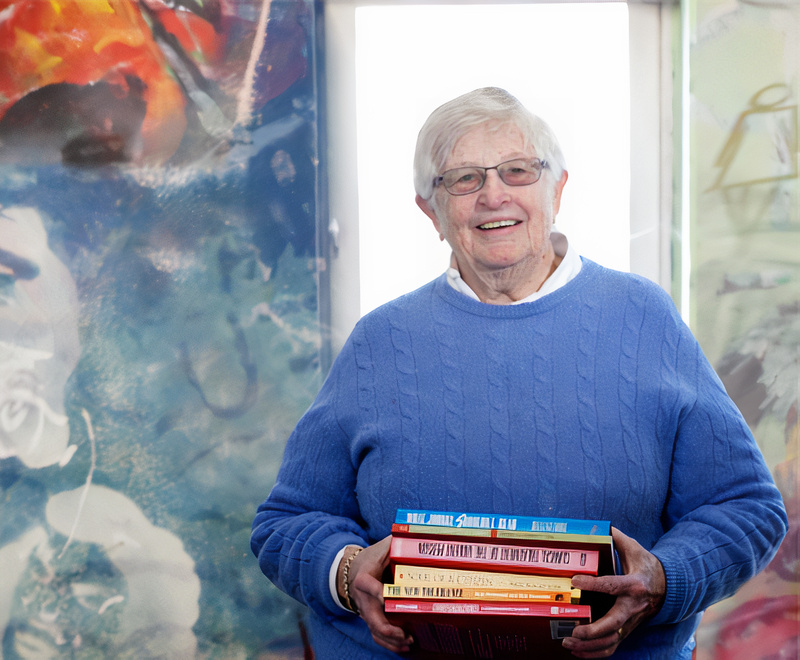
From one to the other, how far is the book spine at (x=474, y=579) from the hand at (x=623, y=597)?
0.03m

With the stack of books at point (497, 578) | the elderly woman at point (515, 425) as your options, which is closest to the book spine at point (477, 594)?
the stack of books at point (497, 578)

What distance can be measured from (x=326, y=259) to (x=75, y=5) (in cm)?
99

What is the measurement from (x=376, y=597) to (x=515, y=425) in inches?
14.8

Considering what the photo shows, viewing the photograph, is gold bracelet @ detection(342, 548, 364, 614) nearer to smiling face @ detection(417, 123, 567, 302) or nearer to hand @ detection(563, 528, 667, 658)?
hand @ detection(563, 528, 667, 658)

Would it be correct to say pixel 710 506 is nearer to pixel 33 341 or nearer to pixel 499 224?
pixel 499 224

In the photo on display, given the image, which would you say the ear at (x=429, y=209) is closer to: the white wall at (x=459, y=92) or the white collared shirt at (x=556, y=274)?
the white collared shirt at (x=556, y=274)

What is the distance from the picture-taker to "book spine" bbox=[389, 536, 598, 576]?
1.00 metres

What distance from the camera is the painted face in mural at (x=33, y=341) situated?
2.01 m

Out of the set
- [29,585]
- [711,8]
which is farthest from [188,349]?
[711,8]

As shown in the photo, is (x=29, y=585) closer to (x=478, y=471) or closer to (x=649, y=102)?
(x=478, y=471)

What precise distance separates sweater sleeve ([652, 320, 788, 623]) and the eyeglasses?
42 centimetres

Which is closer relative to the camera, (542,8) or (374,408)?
(374,408)

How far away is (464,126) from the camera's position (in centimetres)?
137

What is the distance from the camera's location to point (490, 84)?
81.6 inches
